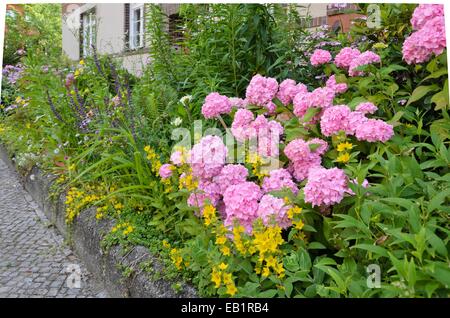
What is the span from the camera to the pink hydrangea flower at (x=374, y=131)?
1636 millimetres

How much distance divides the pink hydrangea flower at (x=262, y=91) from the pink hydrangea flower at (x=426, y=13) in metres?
0.69

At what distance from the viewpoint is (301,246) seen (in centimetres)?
147

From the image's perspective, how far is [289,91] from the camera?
83.8 inches

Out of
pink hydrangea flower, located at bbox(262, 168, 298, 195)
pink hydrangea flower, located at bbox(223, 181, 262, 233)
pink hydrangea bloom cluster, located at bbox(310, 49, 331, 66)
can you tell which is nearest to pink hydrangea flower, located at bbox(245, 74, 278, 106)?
pink hydrangea bloom cluster, located at bbox(310, 49, 331, 66)

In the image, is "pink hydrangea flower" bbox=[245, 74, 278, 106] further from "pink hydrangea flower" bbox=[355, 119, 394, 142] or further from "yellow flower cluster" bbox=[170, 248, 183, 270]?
"yellow flower cluster" bbox=[170, 248, 183, 270]

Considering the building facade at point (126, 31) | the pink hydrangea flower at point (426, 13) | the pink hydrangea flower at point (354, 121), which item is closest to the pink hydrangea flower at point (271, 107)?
the pink hydrangea flower at point (354, 121)

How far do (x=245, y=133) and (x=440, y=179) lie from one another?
785 mm

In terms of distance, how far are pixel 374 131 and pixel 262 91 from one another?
2.11 ft

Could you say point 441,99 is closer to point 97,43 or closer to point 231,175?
point 231,175

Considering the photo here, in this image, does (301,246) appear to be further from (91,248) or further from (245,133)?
(91,248)

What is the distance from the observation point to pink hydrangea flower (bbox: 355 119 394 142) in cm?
164

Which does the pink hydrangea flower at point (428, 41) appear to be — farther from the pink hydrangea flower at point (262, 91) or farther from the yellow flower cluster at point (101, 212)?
the yellow flower cluster at point (101, 212)

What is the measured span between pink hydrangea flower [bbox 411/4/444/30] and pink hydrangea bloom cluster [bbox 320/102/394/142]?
452mm
